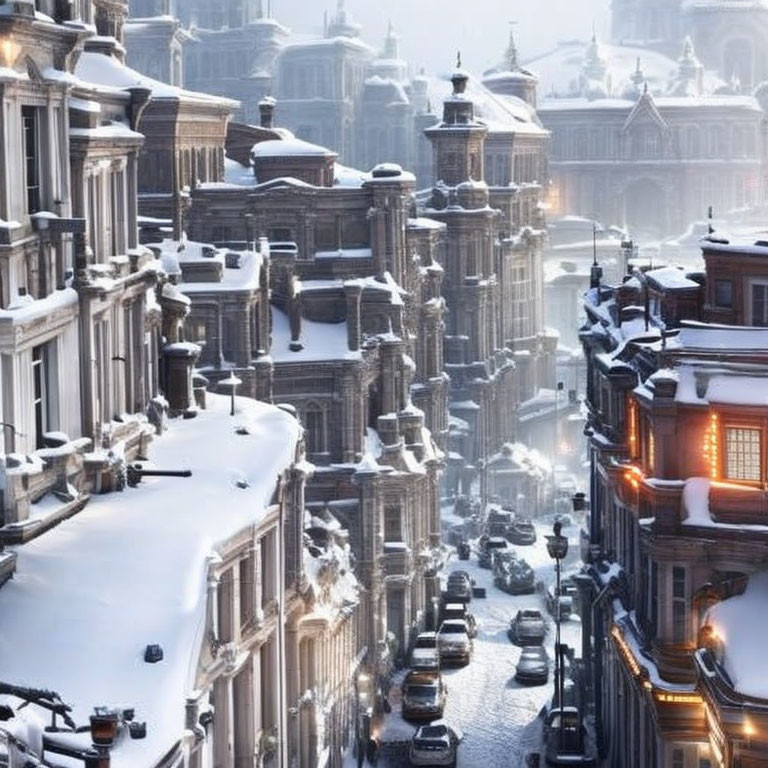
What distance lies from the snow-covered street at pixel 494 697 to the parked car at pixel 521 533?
10966mm

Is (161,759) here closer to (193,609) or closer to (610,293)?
(193,609)

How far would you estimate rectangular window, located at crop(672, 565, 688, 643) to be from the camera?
59.5 m

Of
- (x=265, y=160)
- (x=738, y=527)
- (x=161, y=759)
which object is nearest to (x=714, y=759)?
(x=738, y=527)

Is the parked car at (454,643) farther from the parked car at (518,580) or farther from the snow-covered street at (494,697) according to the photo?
the parked car at (518,580)

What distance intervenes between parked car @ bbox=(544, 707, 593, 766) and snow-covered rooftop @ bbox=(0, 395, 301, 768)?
22.4 m

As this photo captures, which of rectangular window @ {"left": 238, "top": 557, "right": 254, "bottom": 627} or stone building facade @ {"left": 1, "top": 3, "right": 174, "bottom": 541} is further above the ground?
stone building facade @ {"left": 1, "top": 3, "right": 174, "bottom": 541}

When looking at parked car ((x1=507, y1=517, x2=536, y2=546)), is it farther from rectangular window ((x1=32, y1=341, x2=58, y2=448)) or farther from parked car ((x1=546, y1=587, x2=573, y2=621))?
rectangular window ((x1=32, y1=341, x2=58, y2=448))

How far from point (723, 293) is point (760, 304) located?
59.5 inches

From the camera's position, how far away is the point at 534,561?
115500 millimetres

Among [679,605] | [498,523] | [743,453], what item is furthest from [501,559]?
[743,453]

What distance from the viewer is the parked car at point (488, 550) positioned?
115m

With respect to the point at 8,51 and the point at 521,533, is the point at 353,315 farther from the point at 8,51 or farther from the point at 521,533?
the point at 8,51

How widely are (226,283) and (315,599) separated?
79.3 feet

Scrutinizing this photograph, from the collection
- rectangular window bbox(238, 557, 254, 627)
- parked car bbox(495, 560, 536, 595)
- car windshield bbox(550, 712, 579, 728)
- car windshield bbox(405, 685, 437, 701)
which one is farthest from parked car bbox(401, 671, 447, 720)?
rectangular window bbox(238, 557, 254, 627)
